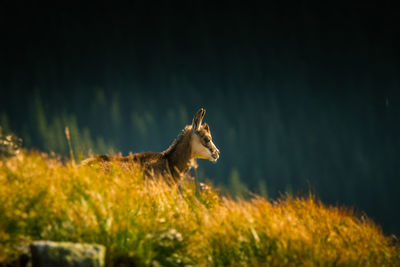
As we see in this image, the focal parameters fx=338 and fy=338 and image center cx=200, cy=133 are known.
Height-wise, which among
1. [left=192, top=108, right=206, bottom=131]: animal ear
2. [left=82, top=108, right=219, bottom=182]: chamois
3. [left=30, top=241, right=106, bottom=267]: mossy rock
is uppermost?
[left=192, top=108, right=206, bottom=131]: animal ear

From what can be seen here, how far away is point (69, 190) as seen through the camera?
18.4ft

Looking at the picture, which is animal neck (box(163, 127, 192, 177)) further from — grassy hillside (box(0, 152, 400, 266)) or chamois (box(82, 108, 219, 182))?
grassy hillside (box(0, 152, 400, 266))

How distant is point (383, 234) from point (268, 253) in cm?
459

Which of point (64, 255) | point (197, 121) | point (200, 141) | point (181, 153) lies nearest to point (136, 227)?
point (64, 255)

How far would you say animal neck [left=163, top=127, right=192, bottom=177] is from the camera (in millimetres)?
9695

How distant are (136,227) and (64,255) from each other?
1283 millimetres

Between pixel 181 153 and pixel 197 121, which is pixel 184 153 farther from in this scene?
pixel 197 121

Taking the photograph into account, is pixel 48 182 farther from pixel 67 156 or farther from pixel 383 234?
pixel 383 234

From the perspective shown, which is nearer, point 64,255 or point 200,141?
point 64,255

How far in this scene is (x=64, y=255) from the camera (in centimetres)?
451

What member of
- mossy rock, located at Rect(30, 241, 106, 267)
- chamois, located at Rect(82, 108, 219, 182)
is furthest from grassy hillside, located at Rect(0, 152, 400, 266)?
chamois, located at Rect(82, 108, 219, 182)

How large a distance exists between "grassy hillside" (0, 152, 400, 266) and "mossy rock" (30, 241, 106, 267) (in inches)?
17.2

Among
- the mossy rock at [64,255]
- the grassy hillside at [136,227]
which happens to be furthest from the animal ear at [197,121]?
the mossy rock at [64,255]

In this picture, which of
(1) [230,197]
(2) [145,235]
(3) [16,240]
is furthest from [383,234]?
(3) [16,240]
